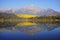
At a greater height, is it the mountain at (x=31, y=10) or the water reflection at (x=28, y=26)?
the mountain at (x=31, y=10)

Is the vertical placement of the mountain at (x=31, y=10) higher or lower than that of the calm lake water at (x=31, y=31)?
higher

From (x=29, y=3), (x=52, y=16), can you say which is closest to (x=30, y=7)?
(x=29, y=3)

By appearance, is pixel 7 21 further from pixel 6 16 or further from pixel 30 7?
pixel 30 7

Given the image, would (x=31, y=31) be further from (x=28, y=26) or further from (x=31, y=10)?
(x=31, y=10)

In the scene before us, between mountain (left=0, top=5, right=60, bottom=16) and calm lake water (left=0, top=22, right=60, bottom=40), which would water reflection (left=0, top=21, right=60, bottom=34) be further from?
mountain (left=0, top=5, right=60, bottom=16)

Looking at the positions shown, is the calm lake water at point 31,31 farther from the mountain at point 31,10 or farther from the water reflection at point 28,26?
the mountain at point 31,10

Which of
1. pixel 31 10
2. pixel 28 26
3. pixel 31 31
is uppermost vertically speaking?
pixel 31 10

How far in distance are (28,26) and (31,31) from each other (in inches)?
4.7

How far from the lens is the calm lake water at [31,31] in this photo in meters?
2.78

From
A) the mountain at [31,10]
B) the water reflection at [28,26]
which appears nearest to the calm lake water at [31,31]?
the water reflection at [28,26]

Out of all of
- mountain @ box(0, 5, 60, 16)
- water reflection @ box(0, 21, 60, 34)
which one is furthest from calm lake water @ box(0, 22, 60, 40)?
mountain @ box(0, 5, 60, 16)

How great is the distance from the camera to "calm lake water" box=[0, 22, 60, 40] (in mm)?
2779

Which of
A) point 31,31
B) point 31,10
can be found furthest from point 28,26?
point 31,10

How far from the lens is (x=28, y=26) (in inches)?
111
